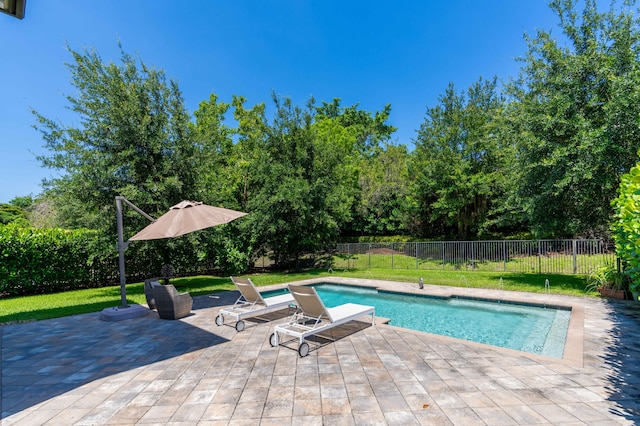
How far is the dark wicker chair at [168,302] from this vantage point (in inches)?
281

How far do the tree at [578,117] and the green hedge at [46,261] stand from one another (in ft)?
54.4

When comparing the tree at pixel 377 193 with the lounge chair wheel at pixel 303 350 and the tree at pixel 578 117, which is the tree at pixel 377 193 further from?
the lounge chair wheel at pixel 303 350

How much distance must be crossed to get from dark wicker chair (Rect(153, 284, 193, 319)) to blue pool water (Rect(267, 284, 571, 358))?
5.37 metres

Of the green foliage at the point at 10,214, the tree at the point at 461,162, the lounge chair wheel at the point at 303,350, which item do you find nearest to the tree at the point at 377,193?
the tree at the point at 461,162

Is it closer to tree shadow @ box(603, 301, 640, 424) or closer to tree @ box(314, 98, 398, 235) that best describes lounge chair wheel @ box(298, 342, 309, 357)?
tree shadow @ box(603, 301, 640, 424)

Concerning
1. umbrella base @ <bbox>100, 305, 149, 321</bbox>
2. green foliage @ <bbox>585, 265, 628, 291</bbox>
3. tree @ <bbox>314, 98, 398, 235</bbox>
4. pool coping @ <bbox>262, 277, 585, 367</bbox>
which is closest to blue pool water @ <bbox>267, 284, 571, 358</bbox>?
pool coping @ <bbox>262, 277, 585, 367</bbox>

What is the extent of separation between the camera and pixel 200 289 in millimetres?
11734

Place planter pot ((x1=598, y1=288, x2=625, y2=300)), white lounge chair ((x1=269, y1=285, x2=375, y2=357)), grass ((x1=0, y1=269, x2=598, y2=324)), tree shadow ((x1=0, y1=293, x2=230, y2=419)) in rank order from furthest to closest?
planter pot ((x1=598, y1=288, x2=625, y2=300)) → grass ((x1=0, y1=269, x2=598, y2=324)) → white lounge chair ((x1=269, y1=285, x2=375, y2=357)) → tree shadow ((x1=0, y1=293, x2=230, y2=419))

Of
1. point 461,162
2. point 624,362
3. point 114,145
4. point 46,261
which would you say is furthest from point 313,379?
point 461,162

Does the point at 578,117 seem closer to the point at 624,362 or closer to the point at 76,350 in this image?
the point at 624,362

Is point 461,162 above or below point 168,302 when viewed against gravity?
above

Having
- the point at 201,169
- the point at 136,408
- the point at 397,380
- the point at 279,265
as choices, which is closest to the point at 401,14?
the point at 201,169

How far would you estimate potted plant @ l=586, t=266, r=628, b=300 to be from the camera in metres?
8.88

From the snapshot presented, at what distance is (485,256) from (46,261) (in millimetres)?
19387
